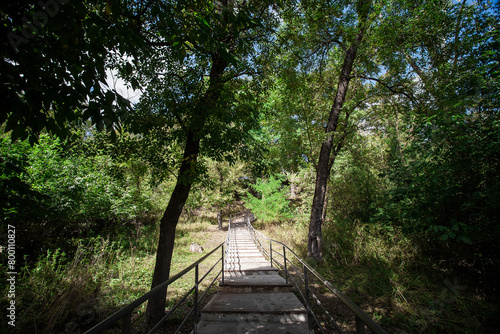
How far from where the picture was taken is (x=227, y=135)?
4297mm

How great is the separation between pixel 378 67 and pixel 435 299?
25.3 feet

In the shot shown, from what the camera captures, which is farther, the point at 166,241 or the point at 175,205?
the point at 175,205

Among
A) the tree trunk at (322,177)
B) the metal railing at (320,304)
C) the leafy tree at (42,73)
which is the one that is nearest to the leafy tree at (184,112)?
the leafy tree at (42,73)

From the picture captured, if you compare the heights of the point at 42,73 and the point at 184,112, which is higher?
the point at 184,112

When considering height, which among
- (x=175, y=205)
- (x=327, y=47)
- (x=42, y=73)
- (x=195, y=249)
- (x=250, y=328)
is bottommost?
(x=195, y=249)

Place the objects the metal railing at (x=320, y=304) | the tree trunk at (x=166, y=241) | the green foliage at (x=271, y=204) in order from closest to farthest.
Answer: the metal railing at (x=320, y=304) → the tree trunk at (x=166, y=241) → the green foliage at (x=271, y=204)

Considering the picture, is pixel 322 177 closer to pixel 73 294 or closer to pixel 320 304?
pixel 320 304

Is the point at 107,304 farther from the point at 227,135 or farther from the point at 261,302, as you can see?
the point at 227,135

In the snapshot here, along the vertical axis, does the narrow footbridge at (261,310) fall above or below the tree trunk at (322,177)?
below

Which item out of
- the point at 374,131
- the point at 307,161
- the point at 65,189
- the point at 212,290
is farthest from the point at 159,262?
the point at 374,131

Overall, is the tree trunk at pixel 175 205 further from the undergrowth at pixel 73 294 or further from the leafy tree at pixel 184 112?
the undergrowth at pixel 73 294

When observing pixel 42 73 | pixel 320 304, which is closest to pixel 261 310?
pixel 320 304

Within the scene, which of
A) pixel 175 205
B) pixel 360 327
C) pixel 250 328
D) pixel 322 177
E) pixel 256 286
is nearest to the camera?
pixel 360 327

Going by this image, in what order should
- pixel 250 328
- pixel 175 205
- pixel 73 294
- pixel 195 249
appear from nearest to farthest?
pixel 250 328, pixel 73 294, pixel 175 205, pixel 195 249
